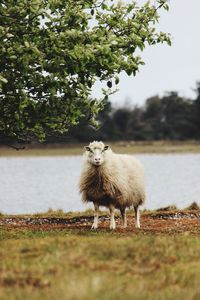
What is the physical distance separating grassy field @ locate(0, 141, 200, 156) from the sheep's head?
126630mm

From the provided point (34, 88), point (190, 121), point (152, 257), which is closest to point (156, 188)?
point (34, 88)

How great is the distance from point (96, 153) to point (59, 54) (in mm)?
4304

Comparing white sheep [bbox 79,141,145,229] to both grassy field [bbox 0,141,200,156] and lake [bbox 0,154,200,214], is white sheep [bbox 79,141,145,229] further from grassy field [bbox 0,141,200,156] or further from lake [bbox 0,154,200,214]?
grassy field [bbox 0,141,200,156]

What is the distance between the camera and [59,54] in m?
19.1

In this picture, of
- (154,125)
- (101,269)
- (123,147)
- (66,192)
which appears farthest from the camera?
(154,125)

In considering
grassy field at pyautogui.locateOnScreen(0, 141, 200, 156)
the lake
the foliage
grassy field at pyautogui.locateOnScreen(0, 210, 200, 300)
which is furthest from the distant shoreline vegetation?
grassy field at pyautogui.locateOnScreen(0, 210, 200, 300)

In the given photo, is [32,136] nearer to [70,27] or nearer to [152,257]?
[70,27]

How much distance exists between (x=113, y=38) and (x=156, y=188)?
150 feet

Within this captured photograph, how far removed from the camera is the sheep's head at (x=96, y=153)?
22.0m

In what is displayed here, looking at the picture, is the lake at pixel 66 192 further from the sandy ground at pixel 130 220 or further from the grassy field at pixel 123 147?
the grassy field at pixel 123 147

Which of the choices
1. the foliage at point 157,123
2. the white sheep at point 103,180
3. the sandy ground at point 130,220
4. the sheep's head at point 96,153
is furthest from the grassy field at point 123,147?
the sheep's head at point 96,153

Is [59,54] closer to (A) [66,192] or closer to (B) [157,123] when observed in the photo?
(A) [66,192]

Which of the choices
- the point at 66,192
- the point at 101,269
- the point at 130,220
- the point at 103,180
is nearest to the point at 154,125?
the point at 66,192

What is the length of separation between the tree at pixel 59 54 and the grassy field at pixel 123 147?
127 meters
